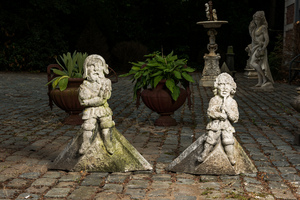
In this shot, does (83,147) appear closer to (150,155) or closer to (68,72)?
(150,155)

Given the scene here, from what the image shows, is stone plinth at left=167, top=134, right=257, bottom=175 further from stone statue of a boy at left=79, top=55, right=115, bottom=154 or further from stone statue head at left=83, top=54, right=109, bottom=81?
stone statue head at left=83, top=54, right=109, bottom=81

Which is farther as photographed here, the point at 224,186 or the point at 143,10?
the point at 143,10

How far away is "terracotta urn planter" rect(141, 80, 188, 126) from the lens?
7363 mm

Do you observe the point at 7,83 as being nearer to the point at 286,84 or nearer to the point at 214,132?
the point at 286,84

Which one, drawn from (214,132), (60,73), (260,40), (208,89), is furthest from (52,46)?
(214,132)

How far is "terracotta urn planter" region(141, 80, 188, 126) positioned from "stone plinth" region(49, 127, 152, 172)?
2.65m

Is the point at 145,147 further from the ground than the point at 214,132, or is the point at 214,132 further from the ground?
A: the point at 214,132

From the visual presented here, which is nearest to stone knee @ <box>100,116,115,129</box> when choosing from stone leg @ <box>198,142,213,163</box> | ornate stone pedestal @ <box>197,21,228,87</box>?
stone leg @ <box>198,142,213,163</box>

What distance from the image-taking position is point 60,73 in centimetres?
757

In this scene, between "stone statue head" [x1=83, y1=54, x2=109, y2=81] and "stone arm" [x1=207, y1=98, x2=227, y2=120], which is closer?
"stone arm" [x1=207, y1=98, x2=227, y2=120]

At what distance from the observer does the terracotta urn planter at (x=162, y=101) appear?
736 cm

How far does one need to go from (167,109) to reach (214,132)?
9.66 feet

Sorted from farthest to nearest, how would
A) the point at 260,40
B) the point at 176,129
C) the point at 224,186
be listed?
the point at 260,40
the point at 176,129
the point at 224,186

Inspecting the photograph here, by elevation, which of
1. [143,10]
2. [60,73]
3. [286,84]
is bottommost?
[286,84]
